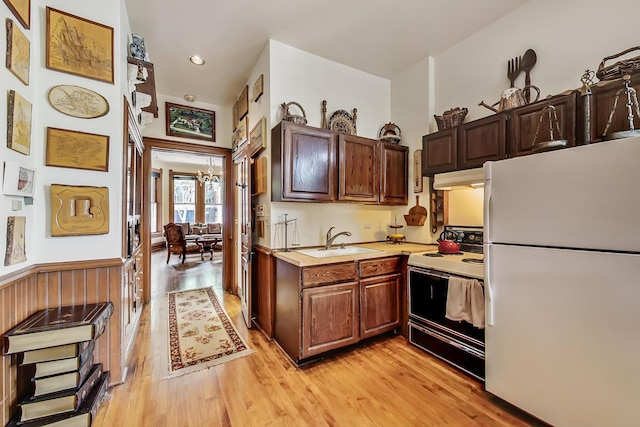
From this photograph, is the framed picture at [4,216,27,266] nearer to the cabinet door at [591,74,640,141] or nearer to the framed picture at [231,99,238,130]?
the framed picture at [231,99,238,130]

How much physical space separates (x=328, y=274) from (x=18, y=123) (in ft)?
7.19

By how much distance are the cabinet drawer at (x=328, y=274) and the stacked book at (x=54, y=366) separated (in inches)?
54.5

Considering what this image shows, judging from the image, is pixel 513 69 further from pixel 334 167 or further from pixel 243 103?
pixel 243 103

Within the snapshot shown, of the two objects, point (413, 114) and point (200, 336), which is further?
point (413, 114)

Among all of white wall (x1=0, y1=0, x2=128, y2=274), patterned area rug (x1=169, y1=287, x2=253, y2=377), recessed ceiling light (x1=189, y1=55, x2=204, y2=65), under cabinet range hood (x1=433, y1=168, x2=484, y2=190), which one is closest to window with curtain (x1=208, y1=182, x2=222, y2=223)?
patterned area rug (x1=169, y1=287, x2=253, y2=377)

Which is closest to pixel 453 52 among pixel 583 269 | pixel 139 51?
pixel 583 269

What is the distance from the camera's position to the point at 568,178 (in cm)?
143

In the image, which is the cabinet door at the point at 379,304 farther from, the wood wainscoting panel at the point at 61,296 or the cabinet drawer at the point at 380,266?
the wood wainscoting panel at the point at 61,296

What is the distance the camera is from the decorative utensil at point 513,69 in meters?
2.47

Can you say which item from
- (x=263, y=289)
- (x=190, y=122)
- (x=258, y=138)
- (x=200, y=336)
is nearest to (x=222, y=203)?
(x=190, y=122)

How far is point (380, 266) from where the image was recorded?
2584 millimetres

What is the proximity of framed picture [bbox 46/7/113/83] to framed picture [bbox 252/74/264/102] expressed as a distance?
53.5 inches

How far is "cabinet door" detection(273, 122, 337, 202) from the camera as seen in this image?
253cm

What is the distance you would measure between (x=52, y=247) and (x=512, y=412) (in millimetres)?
3162
